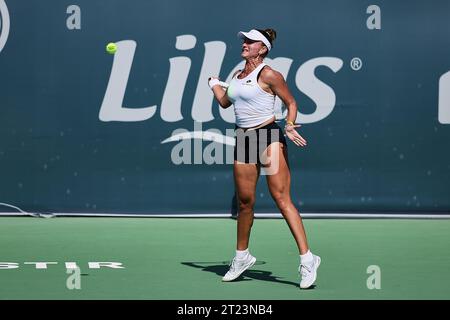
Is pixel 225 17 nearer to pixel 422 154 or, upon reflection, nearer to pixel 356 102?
pixel 356 102

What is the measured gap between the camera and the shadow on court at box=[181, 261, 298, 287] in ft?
21.3

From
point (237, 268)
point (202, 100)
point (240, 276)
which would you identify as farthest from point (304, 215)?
point (237, 268)

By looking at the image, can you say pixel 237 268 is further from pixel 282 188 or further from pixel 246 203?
pixel 282 188

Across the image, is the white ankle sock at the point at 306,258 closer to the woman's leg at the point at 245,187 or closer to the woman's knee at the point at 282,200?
the woman's knee at the point at 282,200

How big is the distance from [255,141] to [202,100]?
368 centimetres

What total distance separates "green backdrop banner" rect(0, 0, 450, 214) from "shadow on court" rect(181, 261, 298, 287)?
2.95 m

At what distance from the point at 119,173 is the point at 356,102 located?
98.5 inches

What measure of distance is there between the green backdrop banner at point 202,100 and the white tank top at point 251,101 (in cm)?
357

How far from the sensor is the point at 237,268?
6469 millimetres

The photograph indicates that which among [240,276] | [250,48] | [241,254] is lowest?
[240,276]

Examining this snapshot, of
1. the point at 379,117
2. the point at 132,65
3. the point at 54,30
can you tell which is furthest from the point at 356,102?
the point at 54,30

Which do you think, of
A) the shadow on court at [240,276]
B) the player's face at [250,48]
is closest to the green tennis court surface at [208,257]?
the shadow on court at [240,276]

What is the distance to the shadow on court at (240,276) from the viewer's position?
6.50 m

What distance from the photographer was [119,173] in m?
10.1
